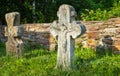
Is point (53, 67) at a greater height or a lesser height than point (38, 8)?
lesser

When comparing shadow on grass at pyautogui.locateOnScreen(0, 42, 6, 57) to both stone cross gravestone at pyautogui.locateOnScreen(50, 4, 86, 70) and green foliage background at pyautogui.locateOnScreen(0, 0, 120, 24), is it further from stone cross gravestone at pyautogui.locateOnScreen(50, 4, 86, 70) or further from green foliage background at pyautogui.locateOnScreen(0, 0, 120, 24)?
stone cross gravestone at pyautogui.locateOnScreen(50, 4, 86, 70)

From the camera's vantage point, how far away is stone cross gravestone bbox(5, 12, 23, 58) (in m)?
10.2

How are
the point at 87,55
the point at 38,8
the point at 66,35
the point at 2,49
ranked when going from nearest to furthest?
the point at 66,35
the point at 87,55
the point at 2,49
the point at 38,8

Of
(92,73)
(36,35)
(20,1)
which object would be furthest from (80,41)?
(20,1)

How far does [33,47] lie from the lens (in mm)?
12602

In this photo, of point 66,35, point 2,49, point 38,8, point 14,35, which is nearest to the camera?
point 66,35

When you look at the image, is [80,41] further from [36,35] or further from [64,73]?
[64,73]

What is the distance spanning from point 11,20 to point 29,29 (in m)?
2.85

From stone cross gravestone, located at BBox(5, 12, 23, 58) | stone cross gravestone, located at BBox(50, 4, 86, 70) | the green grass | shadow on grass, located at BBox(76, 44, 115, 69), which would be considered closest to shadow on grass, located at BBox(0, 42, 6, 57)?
stone cross gravestone, located at BBox(5, 12, 23, 58)

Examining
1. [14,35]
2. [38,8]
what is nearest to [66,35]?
[14,35]

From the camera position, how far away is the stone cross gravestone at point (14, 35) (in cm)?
1024

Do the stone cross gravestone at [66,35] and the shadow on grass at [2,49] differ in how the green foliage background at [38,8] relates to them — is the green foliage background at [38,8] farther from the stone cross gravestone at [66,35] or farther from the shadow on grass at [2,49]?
the stone cross gravestone at [66,35]

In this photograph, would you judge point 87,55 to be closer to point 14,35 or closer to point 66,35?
point 66,35

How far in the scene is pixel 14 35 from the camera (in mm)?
10344
